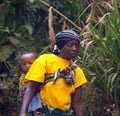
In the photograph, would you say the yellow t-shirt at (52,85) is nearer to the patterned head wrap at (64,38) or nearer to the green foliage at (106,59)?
the patterned head wrap at (64,38)

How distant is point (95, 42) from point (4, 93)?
1788mm

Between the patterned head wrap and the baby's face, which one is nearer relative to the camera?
the patterned head wrap

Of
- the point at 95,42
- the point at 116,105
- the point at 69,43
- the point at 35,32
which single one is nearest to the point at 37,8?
the point at 35,32

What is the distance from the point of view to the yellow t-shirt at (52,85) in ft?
12.7

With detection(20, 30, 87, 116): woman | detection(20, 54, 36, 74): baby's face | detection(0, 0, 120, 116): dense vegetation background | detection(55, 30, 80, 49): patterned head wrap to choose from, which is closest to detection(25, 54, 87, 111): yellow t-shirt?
detection(20, 30, 87, 116): woman

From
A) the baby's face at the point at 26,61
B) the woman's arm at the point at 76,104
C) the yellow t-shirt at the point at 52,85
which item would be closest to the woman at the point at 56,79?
the yellow t-shirt at the point at 52,85

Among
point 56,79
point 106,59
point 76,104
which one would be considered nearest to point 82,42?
point 106,59

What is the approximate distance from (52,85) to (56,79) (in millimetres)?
62

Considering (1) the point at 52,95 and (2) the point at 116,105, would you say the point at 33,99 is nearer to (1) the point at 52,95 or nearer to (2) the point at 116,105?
(1) the point at 52,95

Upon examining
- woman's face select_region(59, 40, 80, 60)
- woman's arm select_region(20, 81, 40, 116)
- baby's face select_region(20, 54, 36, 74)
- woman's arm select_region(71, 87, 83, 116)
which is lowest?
woman's arm select_region(71, 87, 83, 116)

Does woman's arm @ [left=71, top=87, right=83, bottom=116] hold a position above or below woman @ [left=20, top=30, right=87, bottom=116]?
below

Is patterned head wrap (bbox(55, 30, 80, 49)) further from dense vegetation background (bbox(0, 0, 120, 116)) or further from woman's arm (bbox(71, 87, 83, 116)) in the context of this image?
dense vegetation background (bbox(0, 0, 120, 116))

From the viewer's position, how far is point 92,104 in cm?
590

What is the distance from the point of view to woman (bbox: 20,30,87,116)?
388 centimetres
